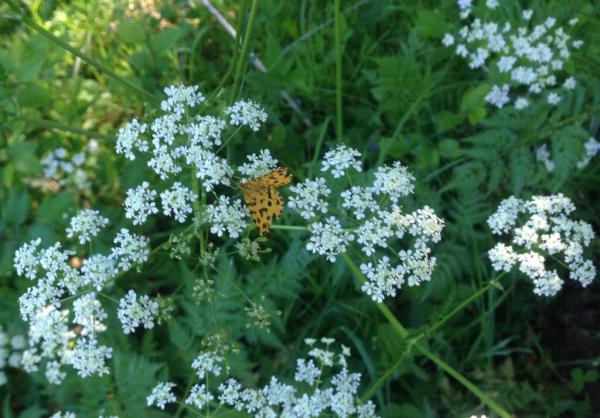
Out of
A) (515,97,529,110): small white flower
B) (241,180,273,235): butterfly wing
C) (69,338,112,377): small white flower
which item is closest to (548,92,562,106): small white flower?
(515,97,529,110): small white flower

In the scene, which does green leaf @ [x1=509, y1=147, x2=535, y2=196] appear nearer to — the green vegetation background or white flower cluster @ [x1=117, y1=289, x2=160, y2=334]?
the green vegetation background

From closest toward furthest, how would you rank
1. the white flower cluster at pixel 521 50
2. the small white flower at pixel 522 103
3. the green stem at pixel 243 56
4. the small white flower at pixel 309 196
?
the small white flower at pixel 309 196, the green stem at pixel 243 56, the white flower cluster at pixel 521 50, the small white flower at pixel 522 103

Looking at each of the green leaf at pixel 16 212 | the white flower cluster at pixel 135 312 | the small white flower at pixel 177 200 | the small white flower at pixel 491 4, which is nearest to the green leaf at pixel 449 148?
the small white flower at pixel 491 4

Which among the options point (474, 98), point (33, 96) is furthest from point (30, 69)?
point (474, 98)

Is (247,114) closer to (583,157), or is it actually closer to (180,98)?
(180,98)

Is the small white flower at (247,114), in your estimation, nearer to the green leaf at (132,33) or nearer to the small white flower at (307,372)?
the small white flower at (307,372)

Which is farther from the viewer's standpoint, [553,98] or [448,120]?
[448,120]
